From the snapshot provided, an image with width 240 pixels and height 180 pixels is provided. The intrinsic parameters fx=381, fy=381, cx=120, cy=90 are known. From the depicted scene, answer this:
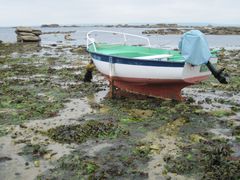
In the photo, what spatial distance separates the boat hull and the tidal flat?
39 centimetres

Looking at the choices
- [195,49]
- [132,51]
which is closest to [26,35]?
[132,51]

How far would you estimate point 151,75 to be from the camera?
1308cm

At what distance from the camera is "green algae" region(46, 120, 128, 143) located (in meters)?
9.35

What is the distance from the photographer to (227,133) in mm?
9820

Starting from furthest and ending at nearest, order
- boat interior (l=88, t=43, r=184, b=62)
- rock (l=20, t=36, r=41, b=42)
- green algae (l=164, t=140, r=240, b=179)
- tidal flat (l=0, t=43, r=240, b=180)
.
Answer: rock (l=20, t=36, r=41, b=42)
boat interior (l=88, t=43, r=184, b=62)
tidal flat (l=0, t=43, r=240, b=180)
green algae (l=164, t=140, r=240, b=179)

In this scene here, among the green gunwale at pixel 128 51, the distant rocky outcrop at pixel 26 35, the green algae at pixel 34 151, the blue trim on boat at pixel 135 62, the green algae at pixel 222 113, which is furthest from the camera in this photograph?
the distant rocky outcrop at pixel 26 35

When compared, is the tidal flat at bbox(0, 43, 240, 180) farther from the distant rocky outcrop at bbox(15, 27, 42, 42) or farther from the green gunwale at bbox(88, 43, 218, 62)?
the distant rocky outcrop at bbox(15, 27, 42, 42)

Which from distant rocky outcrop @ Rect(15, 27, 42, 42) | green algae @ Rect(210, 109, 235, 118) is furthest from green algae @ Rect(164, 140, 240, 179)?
distant rocky outcrop @ Rect(15, 27, 42, 42)

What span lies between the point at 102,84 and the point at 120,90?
255cm

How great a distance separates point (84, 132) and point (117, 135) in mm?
847

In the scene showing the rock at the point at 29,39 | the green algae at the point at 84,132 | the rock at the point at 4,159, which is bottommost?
the rock at the point at 29,39

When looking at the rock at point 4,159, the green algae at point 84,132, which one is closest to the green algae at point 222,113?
the green algae at point 84,132

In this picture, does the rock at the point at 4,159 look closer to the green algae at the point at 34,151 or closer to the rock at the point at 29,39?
the green algae at the point at 34,151

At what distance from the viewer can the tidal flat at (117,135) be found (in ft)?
24.6
